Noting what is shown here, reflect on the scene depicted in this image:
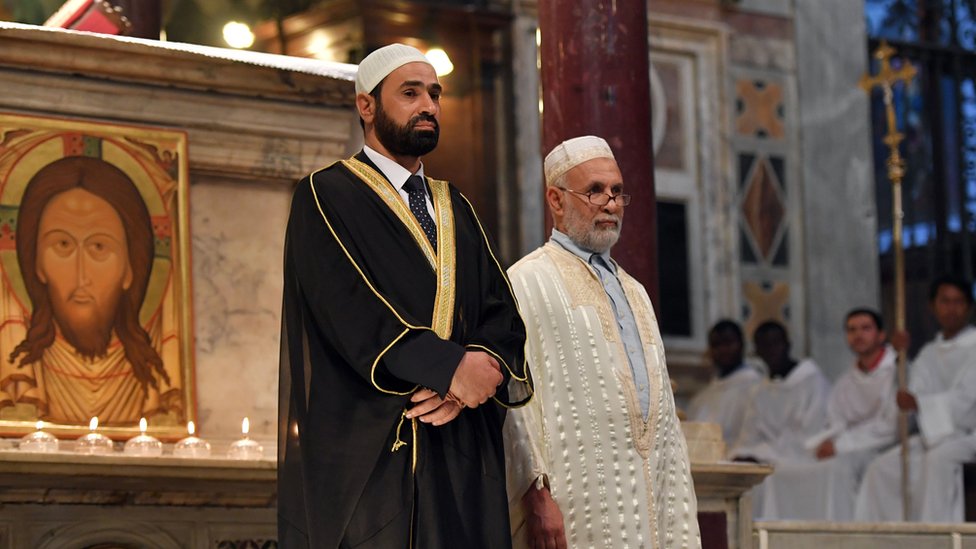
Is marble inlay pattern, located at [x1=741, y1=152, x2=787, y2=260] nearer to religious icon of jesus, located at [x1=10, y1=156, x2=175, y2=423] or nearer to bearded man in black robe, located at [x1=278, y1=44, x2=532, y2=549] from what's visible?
religious icon of jesus, located at [x1=10, y1=156, x2=175, y2=423]

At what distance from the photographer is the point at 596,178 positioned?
499cm

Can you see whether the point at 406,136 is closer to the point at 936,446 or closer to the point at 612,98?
the point at 612,98

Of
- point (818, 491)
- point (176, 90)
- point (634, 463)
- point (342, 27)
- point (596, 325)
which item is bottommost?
point (818, 491)

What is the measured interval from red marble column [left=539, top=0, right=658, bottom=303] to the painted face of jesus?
1.61 m

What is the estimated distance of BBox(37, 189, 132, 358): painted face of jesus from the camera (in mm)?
5352

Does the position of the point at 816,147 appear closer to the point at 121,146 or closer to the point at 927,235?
the point at 927,235

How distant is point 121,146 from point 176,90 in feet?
0.80

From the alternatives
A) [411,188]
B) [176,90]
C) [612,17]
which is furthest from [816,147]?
[411,188]

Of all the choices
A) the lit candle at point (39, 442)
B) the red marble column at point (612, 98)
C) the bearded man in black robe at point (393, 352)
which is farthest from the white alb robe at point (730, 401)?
the bearded man in black robe at point (393, 352)

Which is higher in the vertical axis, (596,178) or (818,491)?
(596,178)

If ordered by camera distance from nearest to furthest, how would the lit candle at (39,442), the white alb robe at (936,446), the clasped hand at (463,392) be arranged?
the clasped hand at (463,392) → the lit candle at (39,442) → the white alb robe at (936,446)

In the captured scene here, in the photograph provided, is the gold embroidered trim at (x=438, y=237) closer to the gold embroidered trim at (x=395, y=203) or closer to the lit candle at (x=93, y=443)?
the gold embroidered trim at (x=395, y=203)

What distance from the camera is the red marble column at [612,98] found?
20.9 ft

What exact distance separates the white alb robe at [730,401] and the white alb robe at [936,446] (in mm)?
1123
